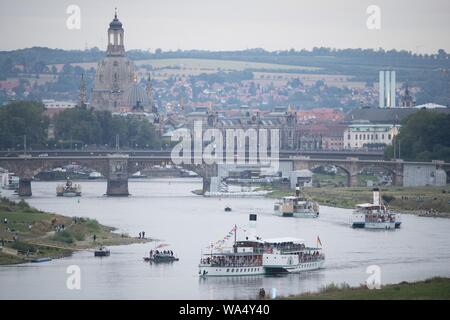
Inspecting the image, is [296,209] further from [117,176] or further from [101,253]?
[117,176]

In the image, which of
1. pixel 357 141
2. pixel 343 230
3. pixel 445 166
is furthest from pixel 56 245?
pixel 357 141

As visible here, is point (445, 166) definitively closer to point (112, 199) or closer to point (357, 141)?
point (112, 199)

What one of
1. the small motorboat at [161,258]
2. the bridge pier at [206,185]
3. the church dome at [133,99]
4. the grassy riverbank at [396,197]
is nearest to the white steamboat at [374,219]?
the grassy riverbank at [396,197]

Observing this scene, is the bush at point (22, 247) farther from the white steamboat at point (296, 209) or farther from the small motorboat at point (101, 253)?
the white steamboat at point (296, 209)

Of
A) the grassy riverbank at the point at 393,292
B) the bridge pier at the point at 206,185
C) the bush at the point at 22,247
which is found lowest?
the bridge pier at the point at 206,185

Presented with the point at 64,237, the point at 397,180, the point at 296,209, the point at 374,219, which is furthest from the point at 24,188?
the point at 64,237
